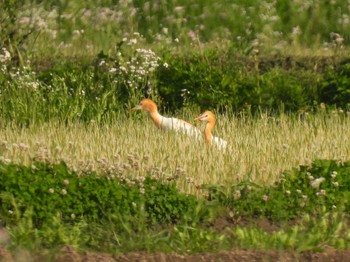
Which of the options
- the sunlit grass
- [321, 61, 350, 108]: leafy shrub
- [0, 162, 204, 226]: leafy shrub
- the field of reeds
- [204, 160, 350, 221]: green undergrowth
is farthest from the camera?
[321, 61, 350, 108]: leafy shrub

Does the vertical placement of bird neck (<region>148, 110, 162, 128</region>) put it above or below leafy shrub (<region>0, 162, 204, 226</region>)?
below

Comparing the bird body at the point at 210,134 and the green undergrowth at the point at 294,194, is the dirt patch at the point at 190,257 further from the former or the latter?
the bird body at the point at 210,134

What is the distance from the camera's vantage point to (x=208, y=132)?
1161 centimetres

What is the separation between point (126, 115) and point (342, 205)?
5.10 m

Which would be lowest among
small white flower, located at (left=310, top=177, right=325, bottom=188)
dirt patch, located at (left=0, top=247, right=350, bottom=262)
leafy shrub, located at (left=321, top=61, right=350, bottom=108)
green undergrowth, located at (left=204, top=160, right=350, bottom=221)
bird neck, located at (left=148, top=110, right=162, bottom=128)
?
leafy shrub, located at (left=321, top=61, right=350, bottom=108)

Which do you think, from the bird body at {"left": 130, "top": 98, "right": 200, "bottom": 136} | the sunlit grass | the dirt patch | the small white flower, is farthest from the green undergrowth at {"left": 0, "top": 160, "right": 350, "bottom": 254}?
the bird body at {"left": 130, "top": 98, "right": 200, "bottom": 136}

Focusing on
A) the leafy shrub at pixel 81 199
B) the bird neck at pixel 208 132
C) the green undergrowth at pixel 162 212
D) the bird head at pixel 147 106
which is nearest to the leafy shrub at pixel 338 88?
the bird head at pixel 147 106

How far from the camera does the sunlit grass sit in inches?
Result: 386

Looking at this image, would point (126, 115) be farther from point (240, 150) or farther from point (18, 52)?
point (240, 150)

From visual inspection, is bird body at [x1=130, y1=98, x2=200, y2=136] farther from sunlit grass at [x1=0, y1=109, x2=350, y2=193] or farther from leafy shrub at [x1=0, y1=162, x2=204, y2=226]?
leafy shrub at [x1=0, y1=162, x2=204, y2=226]

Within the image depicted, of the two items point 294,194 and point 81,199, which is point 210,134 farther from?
point 81,199

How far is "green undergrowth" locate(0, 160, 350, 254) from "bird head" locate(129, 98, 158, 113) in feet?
10.8

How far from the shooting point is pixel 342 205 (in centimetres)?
923

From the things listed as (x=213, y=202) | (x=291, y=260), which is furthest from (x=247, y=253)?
(x=213, y=202)
